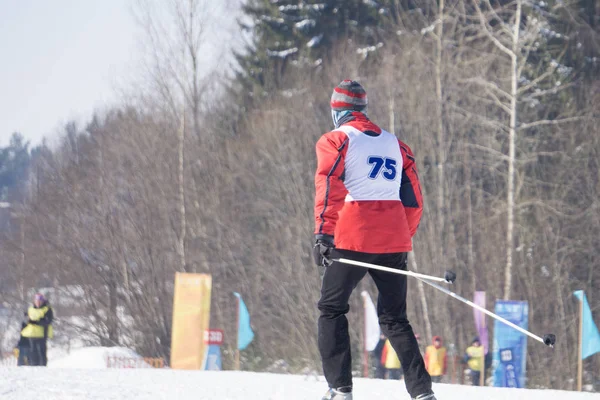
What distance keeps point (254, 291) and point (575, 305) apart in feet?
30.3

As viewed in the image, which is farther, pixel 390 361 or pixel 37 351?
pixel 390 361

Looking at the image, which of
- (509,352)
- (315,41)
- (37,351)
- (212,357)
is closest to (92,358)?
(37,351)

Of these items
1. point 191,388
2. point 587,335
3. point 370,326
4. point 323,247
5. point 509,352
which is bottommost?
point 509,352

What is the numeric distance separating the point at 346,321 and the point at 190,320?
442 inches

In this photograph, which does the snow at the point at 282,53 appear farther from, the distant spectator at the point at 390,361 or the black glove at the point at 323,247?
the black glove at the point at 323,247

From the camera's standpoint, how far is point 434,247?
24594 mm

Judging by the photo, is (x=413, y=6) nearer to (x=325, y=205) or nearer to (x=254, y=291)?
(x=254, y=291)

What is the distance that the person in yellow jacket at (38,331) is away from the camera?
48.6 ft

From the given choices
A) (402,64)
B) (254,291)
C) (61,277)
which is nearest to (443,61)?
(402,64)

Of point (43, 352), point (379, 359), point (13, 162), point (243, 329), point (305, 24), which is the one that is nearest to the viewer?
point (43, 352)

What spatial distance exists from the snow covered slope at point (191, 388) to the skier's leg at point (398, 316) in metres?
0.74

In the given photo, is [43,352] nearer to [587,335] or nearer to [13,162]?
[587,335]

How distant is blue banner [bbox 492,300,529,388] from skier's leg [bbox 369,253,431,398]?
33.0 feet

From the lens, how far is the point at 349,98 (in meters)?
4.59
